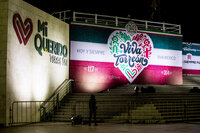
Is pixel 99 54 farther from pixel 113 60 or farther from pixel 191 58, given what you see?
pixel 191 58

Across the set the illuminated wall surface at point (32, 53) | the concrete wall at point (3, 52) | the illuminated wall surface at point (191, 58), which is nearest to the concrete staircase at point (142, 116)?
the illuminated wall surface at point (32, 53)

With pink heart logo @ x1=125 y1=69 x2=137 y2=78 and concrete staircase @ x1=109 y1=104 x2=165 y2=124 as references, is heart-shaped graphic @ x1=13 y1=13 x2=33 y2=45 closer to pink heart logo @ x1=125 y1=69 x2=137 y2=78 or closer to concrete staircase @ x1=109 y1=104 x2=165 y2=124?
concrete staircase @ x1=109 y1=104 x2=165 y2=124

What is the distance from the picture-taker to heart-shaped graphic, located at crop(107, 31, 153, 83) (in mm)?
25922

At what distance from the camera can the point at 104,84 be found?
82.5 ft

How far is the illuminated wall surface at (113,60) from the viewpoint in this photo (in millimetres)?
24125

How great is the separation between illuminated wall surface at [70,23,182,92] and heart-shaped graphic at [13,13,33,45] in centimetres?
582

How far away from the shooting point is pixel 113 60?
25734mm

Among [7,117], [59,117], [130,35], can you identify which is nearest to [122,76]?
[130,35]

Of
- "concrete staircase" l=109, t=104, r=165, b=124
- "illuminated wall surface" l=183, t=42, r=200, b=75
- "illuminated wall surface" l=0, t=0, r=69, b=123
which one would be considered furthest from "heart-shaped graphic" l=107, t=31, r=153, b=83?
"concrete staircase" l=109, t=104, r=165, b=124

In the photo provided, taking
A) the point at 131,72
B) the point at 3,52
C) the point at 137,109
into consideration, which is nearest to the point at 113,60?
the point at 131,72

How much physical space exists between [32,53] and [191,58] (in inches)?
736

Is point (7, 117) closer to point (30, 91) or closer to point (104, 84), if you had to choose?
point (30, 91)

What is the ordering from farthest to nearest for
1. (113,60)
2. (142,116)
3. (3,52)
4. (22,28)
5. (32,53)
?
(113,60)
(32,53)
(142,116)
(22,28)
(3,52)

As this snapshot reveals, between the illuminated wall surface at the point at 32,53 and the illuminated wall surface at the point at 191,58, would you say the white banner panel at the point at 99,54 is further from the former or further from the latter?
the illuminated wall surface at the point at 191,58
